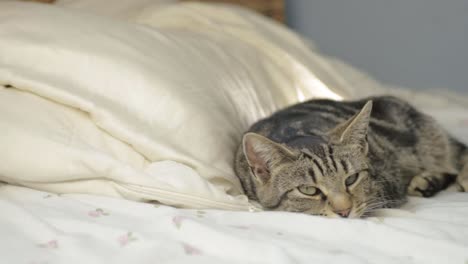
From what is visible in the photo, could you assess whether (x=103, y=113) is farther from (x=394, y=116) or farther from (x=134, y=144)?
(x=394, y=116)

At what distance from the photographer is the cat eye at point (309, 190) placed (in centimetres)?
137

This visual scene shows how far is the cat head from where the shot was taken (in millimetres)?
1354

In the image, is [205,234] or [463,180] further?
[463,180]

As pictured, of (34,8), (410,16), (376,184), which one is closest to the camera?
(376,184)

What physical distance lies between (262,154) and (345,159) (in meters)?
0.20

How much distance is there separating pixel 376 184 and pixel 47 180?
80 cm

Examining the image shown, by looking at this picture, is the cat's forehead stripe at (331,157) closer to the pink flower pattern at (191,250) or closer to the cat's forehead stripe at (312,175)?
the cat's forehead stripe at (312,175)

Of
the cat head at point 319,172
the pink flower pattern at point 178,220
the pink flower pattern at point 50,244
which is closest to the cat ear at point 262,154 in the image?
the cat head at point 319,172

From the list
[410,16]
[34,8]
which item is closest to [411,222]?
[34,8]

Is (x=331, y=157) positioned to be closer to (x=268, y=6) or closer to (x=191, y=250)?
(x=191, y=250)

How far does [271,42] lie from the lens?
7.56 feet

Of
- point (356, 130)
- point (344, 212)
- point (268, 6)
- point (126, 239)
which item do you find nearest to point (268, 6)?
point (268, 6)

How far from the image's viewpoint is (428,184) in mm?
1656

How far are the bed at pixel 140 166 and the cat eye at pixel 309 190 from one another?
11 centimetres
